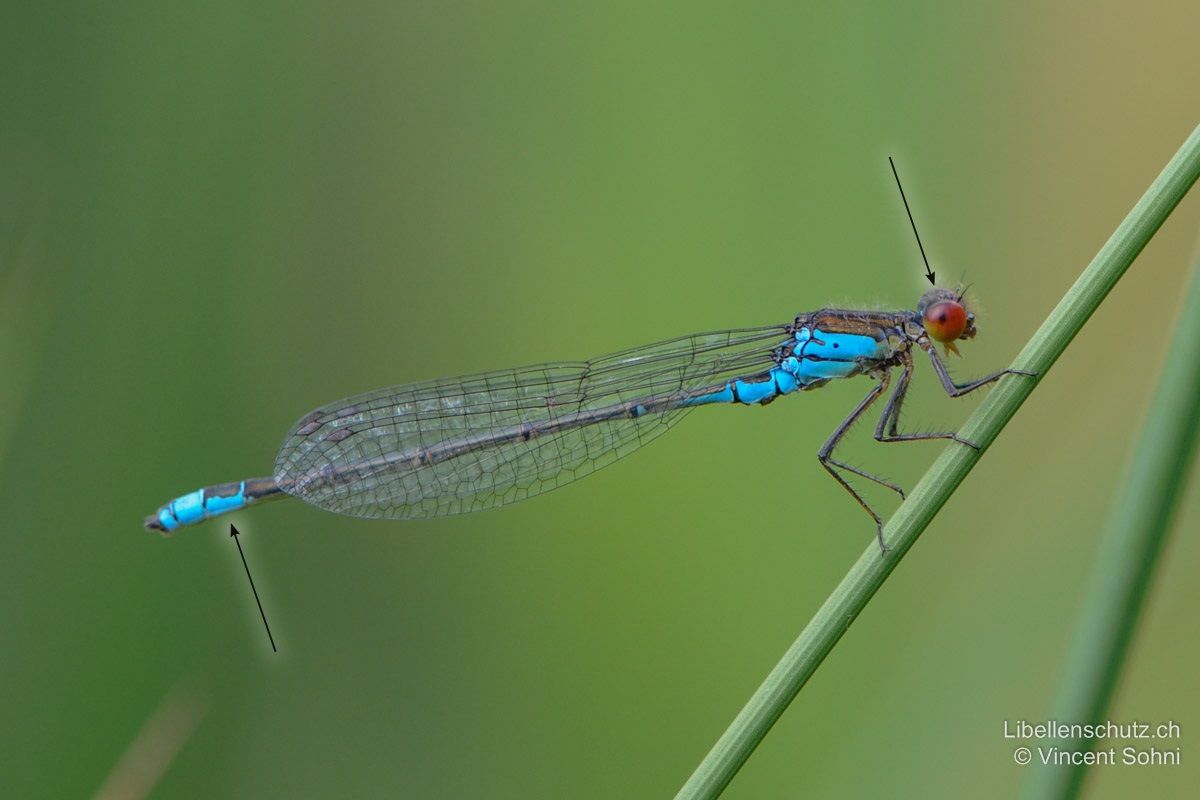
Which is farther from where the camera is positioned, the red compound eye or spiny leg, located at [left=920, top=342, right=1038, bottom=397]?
the red compound eye

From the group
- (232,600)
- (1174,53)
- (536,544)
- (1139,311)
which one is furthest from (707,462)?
(1174,53)

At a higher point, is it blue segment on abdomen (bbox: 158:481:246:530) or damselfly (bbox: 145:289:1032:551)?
blue segment on abdomen (bbox: 158:481:246:530)

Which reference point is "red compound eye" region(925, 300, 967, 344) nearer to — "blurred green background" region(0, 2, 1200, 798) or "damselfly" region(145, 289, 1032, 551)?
"damselfly" region(145, 289, 1032, 551)

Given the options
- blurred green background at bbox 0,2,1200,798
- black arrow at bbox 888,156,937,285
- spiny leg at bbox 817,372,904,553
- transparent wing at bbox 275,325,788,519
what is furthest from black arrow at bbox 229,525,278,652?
black arrow at bbox 888,156,937,285

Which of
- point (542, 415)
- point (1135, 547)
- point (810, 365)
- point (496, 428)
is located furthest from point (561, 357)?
point (1135, 547)

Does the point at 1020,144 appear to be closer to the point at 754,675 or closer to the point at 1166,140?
the point at 1166,140

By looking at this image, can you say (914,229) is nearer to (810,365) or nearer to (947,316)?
(947,316)
